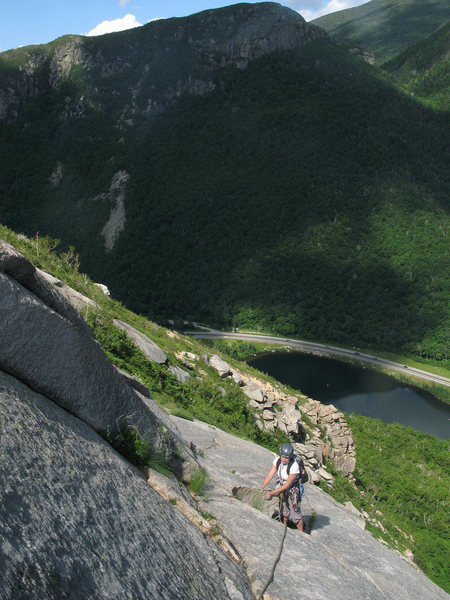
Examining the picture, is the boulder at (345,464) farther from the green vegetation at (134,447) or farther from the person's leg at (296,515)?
the green vegetation at (134,447)

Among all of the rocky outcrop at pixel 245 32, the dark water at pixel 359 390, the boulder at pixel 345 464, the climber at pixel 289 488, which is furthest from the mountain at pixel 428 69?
the climber at pixel 289 488

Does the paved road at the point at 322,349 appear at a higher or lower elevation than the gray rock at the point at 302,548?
lower

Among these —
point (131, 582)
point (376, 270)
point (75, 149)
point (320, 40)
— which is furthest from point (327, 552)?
point (320, 40)

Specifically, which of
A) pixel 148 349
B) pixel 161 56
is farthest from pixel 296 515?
pixel 161 56

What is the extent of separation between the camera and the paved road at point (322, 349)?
78.6 meters

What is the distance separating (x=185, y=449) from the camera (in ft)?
24.5

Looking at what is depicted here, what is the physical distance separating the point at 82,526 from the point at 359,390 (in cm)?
7264

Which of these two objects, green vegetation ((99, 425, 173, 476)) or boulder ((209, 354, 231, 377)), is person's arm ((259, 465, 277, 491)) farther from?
boulder ((209, 354, 231, 377))

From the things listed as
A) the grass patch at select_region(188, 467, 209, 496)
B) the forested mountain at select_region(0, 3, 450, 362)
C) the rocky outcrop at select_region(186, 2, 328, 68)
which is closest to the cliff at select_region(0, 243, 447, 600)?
the grass patch at select_region(188, 467, 209, 496)

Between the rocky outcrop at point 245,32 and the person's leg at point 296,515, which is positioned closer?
the person's leg at point 296,515

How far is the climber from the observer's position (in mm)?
7578

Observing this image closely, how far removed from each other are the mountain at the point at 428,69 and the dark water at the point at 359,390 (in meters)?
116

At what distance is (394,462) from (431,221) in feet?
330

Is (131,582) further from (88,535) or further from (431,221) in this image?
(431,221)
